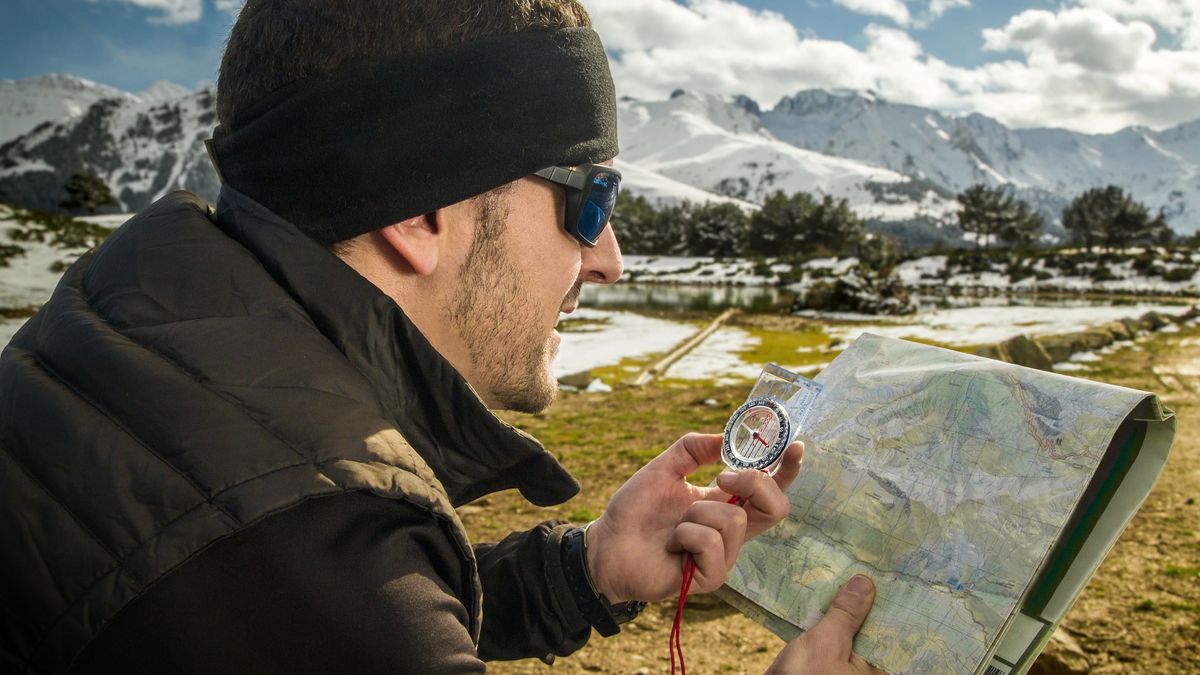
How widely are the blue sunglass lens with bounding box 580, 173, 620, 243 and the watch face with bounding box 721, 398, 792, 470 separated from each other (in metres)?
0.72

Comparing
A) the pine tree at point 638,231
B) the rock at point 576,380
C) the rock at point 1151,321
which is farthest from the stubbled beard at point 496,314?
the pine tree at point 638,231

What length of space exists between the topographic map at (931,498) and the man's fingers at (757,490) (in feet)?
0.84

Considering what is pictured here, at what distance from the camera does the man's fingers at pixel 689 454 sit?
7.27 ft

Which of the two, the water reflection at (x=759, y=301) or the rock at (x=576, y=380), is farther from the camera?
the water reflection at (x=759, y=301)

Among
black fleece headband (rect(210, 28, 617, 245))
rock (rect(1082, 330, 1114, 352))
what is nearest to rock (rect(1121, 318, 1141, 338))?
rock (rect(1082, 330, 1114, 352))

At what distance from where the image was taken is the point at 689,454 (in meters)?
2.23

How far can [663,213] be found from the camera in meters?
84.8

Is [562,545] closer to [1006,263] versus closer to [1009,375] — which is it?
[1009,375]

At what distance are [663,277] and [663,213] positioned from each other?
3067 centimetres

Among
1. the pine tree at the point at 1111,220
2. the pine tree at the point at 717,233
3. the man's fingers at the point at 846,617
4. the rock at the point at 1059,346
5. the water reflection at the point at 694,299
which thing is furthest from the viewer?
the pine tree at the point at 717,233

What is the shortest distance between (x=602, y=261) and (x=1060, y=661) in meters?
3.32

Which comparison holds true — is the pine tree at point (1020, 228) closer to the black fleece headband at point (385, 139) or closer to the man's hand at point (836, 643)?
the man's hand at point (836, 643)

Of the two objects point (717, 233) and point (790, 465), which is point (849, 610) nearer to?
point (790, 465)

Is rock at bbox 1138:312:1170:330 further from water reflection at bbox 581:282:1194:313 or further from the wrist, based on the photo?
the wrist
